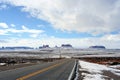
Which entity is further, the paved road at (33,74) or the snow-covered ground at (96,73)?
the snow-covered ground at (96,73)

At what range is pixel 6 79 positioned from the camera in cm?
1533

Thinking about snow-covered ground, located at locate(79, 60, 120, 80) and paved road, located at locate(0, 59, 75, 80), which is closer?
paved road, located at locate(0, 59, 75, 80)

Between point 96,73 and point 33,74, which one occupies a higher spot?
point 33,74

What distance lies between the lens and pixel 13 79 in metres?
15.2

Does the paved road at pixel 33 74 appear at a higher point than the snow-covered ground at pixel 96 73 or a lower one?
higher

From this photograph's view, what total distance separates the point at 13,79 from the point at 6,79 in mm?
463

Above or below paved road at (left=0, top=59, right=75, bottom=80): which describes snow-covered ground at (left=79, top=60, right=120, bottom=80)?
below

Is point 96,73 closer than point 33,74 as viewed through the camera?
No
